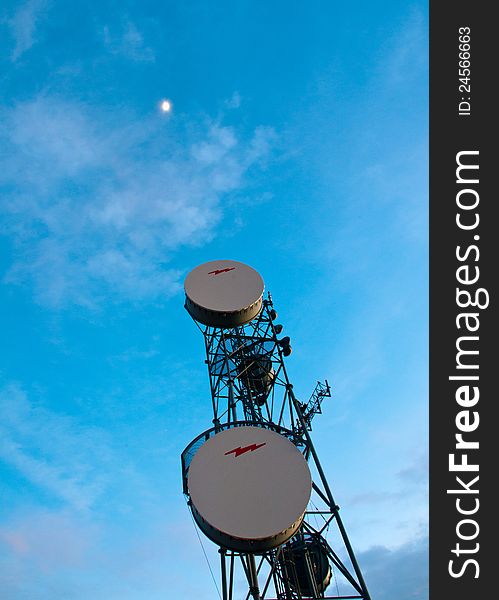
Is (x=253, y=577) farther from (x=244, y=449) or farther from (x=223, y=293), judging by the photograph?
(x=223, y=293)

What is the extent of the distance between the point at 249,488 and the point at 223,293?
9.20 m

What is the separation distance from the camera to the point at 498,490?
31.4 ft

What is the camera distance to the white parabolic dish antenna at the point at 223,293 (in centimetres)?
1902

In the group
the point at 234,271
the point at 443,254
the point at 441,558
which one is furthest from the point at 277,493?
the point at 234,271

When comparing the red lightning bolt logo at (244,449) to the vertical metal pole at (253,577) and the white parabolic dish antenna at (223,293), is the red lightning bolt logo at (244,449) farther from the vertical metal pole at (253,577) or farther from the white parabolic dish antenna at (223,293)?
the white parabolic dish antenna at (223,293)

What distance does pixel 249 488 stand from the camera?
12.6 meters

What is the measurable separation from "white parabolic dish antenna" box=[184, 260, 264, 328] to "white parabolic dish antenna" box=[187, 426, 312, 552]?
6.24m

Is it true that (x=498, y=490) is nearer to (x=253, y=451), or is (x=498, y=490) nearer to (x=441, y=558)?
(x=441, y=558)

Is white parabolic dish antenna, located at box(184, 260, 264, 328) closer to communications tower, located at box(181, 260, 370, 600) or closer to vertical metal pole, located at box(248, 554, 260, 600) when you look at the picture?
communications tower, located at box(181, 260, 370, 600)

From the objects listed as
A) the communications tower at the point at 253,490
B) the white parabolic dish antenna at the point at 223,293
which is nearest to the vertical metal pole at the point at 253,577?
the communications tower at the point at 253,490

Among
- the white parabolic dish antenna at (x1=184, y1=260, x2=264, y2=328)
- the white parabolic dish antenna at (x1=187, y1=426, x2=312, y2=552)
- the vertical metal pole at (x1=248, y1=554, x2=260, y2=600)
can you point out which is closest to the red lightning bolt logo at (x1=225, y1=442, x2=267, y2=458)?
the white parabolic dish antenna at (x1=187, y1=426, x2=312, y2=552)

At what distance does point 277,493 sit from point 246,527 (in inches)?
52.3

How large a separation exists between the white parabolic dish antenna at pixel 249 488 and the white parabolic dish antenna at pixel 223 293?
6.24 metres

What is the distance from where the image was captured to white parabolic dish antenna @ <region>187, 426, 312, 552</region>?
11.8 m
